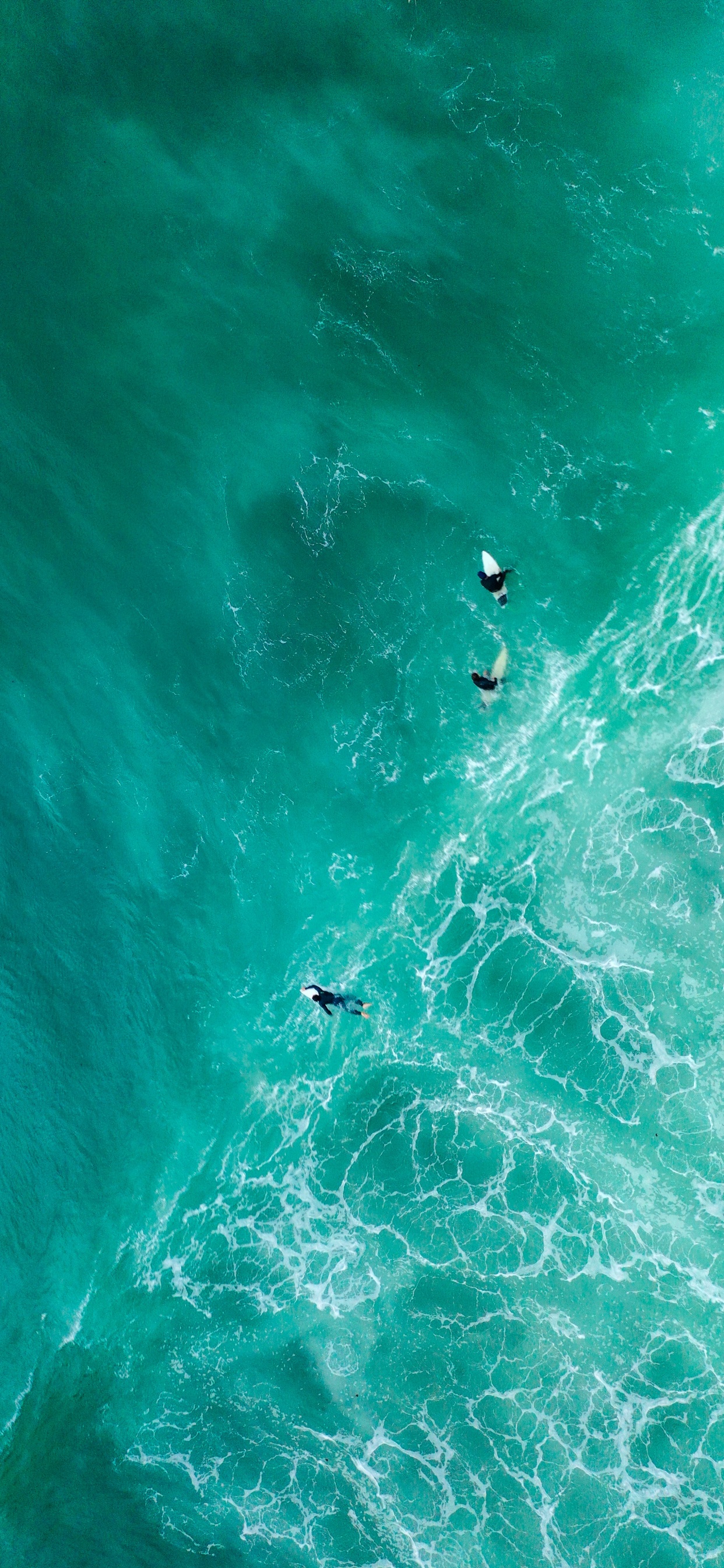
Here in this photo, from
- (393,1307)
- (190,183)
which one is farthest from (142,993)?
(190,183)

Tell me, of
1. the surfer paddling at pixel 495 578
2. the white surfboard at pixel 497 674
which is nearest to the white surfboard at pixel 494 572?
the surfer paddling at pixel 495 578

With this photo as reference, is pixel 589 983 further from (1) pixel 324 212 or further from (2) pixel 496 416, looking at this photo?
(1) pixel 324 212

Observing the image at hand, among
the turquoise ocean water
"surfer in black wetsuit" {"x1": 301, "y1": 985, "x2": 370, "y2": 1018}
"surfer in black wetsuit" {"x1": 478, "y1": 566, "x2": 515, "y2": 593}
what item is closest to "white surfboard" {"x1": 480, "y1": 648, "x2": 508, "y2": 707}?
the turquoise ocean water

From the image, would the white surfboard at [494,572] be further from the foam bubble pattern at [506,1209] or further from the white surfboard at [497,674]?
the foam bubble pattern at [506,1209]

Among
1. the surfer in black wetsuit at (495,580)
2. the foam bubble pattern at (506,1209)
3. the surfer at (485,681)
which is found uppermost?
the surfer in black wetsuit at (495,580)

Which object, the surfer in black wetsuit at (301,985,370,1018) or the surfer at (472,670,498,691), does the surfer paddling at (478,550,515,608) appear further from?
the surfer in black wetsuit at (301,985,370,1018)
